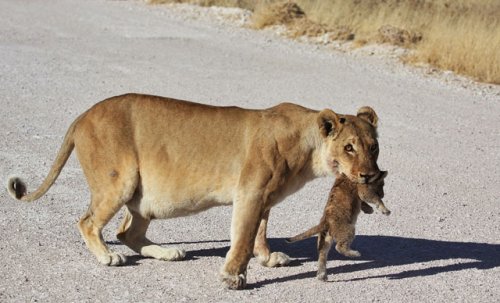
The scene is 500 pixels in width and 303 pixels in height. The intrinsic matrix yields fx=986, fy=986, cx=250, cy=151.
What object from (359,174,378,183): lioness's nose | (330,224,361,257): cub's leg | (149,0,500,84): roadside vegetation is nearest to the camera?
(359,174,378,183): lioness's nose

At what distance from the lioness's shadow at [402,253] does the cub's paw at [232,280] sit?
49 centimetres

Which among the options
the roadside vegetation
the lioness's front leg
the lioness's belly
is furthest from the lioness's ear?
the roadside vegetation

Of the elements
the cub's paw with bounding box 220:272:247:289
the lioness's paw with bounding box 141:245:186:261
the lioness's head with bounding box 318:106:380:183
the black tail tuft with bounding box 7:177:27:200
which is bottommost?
the lioness's paw with bounding box 141:245:186:261

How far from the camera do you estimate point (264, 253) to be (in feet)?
25.1

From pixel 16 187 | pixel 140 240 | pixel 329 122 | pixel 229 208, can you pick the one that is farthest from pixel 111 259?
pixel 229 208

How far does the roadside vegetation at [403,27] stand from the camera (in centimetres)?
1714

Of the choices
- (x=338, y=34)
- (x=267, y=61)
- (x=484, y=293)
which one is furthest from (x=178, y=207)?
(x=338, y=34)

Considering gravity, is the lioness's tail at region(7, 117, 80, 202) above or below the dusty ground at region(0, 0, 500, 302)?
above

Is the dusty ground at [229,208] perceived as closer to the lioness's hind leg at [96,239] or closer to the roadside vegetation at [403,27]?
the lioness's hind leg at [96,239]

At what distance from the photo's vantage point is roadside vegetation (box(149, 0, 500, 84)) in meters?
17.1

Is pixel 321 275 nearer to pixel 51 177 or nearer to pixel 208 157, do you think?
pixel 208 157

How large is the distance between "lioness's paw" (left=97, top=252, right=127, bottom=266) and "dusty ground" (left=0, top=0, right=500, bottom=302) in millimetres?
59

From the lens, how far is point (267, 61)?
18109 mm

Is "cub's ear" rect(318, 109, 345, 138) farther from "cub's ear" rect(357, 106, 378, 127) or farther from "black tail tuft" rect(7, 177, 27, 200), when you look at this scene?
"black tail tuft" rect(7, 177, 27, 200)
